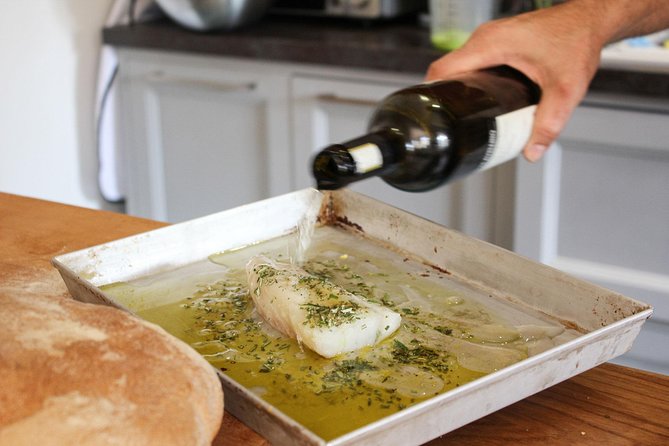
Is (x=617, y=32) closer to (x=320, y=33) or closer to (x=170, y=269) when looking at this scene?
(x=170, y=269)

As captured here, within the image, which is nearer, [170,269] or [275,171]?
[170,269]

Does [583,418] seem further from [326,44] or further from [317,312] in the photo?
[326,44]

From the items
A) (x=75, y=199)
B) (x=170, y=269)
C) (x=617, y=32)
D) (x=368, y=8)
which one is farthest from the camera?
(x=75, y=199)

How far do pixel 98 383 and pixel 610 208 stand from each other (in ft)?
5.03

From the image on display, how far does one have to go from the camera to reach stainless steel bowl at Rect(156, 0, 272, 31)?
7.88 ft

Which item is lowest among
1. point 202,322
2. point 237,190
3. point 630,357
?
point 630,357

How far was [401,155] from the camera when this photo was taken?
109 cm

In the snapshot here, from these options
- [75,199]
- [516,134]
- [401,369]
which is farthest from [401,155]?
[75,199]

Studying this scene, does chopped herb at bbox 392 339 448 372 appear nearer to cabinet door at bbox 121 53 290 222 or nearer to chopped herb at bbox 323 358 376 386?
chopped herb at bbox 323 358 376 386

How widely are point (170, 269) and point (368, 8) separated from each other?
146 centimetres

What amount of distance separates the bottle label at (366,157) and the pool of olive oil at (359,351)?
15 cm

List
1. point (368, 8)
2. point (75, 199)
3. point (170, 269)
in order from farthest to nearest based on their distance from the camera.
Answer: point (75, 199) < point (368, 8) < point (170, 269)

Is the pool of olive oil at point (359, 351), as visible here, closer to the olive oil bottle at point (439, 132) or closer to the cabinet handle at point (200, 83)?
the olive oil bottle at point (439, 132)

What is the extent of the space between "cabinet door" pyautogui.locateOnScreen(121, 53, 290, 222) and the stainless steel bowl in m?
0.10
